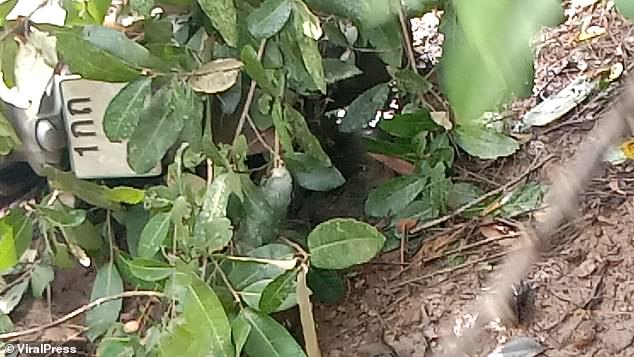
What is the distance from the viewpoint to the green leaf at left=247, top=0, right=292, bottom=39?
101cm

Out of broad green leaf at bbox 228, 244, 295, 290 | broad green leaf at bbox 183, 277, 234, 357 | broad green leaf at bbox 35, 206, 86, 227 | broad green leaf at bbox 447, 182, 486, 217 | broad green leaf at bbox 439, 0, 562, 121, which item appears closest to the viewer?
broad green leaf at bbox 439, 0, 562, 121

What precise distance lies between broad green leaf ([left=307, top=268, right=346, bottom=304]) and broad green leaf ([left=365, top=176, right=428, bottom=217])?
11 cm

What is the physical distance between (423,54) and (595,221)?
41 cm

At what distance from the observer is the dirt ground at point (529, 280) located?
3.61 feet

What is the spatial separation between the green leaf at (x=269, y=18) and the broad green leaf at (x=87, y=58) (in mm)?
152

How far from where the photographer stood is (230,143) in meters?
1.25

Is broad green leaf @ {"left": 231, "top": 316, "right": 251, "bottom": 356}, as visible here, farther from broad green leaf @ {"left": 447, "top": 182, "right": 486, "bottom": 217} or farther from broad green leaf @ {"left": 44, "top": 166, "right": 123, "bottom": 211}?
broad green leaf @ {"left": 447, "top": 182, "right": 486, "bottom": 217}

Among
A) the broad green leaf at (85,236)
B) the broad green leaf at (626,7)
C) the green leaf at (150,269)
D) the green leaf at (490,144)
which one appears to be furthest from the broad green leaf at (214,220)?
the broad green leaf at (626,7)

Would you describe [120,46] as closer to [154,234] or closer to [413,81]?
[154,234]

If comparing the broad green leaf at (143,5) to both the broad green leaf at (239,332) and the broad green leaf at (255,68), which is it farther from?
the broad green leaf at (239,332)

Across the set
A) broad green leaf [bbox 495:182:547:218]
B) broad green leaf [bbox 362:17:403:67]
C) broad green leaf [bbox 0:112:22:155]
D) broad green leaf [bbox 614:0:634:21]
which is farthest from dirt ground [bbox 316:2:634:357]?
broad green leaf [bbox 614:0:634:21]

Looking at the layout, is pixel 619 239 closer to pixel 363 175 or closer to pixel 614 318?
pixel 614 318

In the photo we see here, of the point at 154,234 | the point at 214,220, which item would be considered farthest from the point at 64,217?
the point at 214,220

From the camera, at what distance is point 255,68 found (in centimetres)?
106
